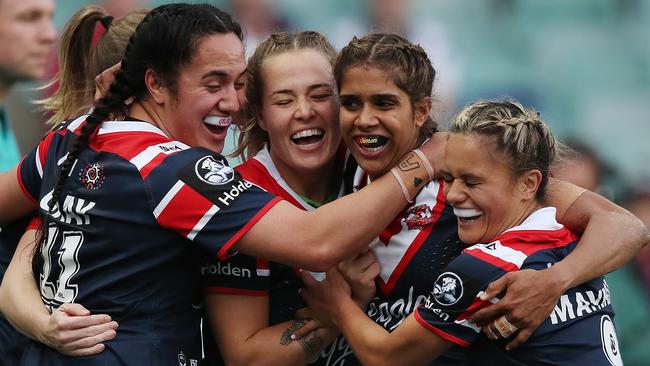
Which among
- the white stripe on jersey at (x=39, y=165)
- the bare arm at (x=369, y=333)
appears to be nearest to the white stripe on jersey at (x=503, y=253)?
the bare arm at (x=369, y=333)

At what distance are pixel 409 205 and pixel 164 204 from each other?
86 cm

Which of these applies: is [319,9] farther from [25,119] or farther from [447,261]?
[447,261]

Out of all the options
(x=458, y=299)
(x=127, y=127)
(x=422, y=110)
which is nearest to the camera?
(x=458, y=299)

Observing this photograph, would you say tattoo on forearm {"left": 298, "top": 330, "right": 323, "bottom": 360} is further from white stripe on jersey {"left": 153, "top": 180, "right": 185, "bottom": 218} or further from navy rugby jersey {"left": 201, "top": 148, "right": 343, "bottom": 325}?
white stripe on jersey {"left": 153, "top": 180, "right": 185, "bottom": 218}

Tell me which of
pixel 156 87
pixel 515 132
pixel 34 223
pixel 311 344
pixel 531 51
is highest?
pixel 515 132

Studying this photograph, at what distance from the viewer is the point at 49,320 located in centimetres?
360

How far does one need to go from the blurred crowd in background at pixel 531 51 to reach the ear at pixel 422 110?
352cm

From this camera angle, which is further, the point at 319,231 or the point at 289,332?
the point at 289,332

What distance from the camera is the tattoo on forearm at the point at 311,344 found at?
3775mm

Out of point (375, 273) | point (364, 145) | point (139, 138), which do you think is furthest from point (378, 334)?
point (139, 138)

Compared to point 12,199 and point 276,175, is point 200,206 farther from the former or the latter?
point 12,199

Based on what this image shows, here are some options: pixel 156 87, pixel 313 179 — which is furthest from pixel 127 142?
pixel 313 179

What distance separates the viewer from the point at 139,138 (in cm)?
360

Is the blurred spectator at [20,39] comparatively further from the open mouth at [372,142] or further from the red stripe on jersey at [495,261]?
the red stripe on jersey at [495,261]
